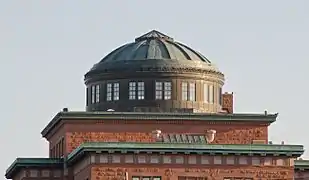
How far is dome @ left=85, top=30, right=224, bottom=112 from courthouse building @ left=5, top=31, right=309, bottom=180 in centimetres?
7

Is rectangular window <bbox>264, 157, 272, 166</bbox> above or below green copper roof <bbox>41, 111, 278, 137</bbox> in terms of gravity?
below

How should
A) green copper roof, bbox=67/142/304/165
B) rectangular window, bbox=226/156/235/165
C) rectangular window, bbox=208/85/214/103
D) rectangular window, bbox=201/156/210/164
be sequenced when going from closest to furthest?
green copper roof, bbox=67/142/304/165 < rectangular window, bbox=201/156/210/164 < rectangular window, bbox=226/156/235/165 < rectangular window, bbox=208/85/214/103

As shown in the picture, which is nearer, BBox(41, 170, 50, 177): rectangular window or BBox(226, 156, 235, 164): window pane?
BBox(226, 156, 235, 164): window pane

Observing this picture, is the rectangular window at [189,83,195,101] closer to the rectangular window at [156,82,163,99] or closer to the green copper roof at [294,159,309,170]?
the rectangular window at [156,82,163,99]

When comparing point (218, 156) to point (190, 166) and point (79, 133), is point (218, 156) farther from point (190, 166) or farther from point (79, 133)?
point (79, 133)

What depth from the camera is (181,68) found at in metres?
119

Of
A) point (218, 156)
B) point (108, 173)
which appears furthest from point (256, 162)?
point (108, 173)

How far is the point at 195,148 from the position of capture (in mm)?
109688

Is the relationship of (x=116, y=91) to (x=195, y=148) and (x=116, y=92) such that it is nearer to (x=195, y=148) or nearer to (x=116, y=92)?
(x=116, y=92)

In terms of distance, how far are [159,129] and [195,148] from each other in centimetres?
723

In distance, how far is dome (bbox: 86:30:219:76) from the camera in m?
119

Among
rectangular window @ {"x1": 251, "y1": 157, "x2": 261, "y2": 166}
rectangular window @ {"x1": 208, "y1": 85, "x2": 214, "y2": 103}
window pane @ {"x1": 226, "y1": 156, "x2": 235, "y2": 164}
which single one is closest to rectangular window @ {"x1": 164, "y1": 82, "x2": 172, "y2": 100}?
rectangular window @ {"x1": 208, "y1": 85, "x2": 214, "y2": 103}

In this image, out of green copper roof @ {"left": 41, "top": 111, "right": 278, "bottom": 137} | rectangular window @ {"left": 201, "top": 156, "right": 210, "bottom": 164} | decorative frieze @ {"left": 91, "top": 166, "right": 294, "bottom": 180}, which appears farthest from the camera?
green copper roof @ {"left": 41, "top": 111, "right": 278, "bottom": 137}

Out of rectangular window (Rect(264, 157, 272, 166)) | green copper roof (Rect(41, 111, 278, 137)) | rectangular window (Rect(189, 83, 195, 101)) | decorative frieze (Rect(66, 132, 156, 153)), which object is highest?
rectangular window (Rect(189, 83, 195, 101))
